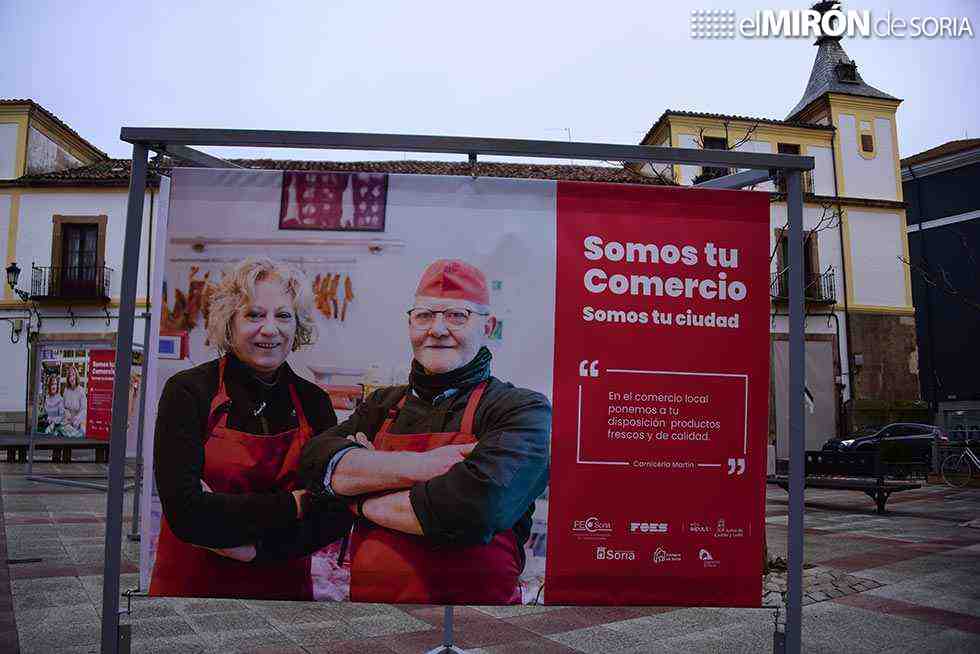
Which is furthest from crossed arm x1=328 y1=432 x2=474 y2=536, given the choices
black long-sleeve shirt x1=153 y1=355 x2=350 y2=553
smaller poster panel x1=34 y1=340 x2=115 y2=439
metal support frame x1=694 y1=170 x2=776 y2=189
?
smaller poster panel x1=34 y1=340 x2=115 y2=439

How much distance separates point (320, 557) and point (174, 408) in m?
0.70

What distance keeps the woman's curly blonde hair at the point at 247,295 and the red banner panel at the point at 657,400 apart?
0.86 meters

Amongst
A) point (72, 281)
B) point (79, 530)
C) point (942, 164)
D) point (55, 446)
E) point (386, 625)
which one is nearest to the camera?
point (386, 625)

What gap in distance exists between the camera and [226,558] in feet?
8.88

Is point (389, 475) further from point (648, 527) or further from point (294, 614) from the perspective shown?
point (294, 614)

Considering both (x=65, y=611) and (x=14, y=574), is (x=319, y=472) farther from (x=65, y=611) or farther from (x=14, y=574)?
(x=14, y=574)

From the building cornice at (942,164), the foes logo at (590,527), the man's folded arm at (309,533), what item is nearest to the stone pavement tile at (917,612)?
the foes logo at (590,527)

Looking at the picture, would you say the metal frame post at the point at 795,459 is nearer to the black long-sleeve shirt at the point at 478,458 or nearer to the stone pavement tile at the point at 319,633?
the black long-sleeve shirt at the point at 478,458

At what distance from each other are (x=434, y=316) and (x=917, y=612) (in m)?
4.11

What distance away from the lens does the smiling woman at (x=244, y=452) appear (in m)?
2.68

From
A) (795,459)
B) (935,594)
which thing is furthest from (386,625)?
(935,594)

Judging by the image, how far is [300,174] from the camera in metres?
2.73

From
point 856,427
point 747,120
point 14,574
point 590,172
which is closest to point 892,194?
point 747,120

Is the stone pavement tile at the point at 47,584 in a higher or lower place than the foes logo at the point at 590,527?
lower
